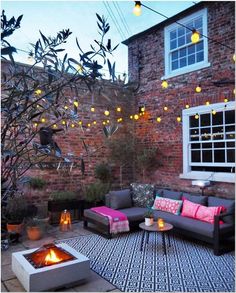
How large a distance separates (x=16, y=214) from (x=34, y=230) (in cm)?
50

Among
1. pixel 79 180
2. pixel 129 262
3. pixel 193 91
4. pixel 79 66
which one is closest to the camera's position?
pixel 79 66

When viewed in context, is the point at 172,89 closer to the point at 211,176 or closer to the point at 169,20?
the point at 169,20

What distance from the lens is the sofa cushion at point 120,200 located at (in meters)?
5.78

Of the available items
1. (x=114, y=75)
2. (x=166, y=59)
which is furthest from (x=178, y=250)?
(x=166, y=59)

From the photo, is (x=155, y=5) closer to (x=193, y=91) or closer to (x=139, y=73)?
(x=193, y=91)

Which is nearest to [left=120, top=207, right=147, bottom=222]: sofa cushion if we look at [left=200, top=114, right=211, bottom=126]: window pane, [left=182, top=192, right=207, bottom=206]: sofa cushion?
[left=182, top=192, right=207, bottom=206]: sofa cushion

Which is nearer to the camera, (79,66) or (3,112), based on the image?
(3,112)

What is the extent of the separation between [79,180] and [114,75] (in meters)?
5.30

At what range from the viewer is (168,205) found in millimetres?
5496

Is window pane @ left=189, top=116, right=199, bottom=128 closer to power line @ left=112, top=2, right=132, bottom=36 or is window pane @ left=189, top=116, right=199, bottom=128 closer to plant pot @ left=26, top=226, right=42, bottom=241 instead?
power line @ left=112, top=2, right=132, bottom=36

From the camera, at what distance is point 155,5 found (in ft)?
13.1

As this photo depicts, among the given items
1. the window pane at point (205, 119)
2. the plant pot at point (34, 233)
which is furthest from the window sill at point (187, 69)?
the plant pot at point (34, 233)

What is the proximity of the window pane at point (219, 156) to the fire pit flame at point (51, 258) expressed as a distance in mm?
3792

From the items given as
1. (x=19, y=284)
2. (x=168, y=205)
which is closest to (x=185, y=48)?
(x=168, y=205)
